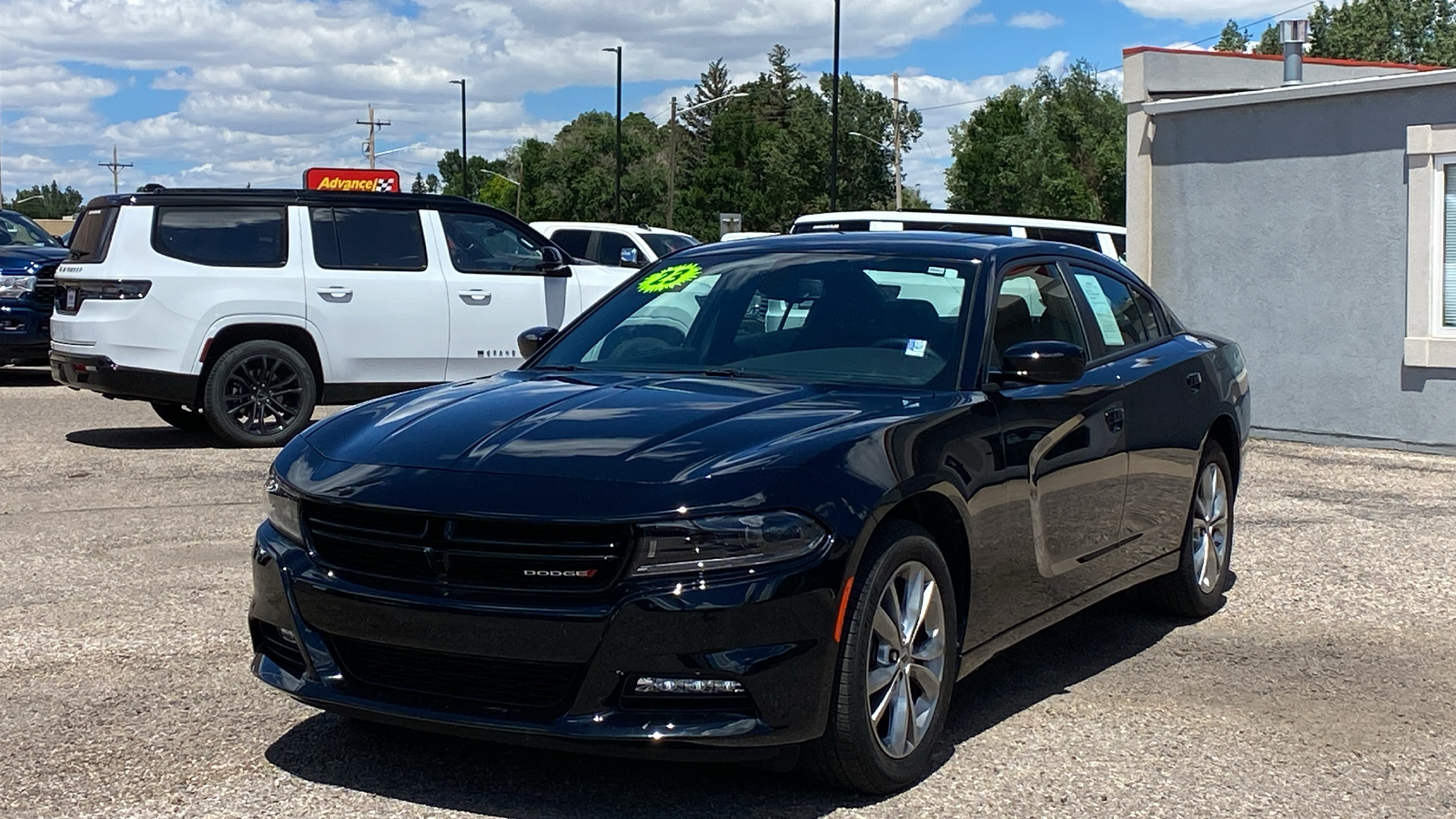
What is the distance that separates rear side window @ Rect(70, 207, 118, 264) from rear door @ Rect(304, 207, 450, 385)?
1420 millimetres

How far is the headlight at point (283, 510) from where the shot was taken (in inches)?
177

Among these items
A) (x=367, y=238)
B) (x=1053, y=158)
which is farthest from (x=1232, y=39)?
(x=367, y=238)

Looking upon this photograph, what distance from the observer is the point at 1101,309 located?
20.9ft

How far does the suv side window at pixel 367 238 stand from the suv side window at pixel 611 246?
8.90m

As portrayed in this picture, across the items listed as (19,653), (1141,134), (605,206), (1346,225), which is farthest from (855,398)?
(605,206)

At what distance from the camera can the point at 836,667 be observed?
4195 millimetres

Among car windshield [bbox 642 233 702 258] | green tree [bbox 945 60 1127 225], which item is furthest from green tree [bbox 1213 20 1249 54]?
car windshield [bbox 642 233 702 258]

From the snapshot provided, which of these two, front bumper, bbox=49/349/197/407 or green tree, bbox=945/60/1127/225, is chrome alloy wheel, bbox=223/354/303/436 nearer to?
front bumper, bbox=49/349/197/407

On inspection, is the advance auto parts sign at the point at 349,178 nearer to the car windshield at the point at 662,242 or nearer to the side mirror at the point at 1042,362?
the car windshield at the point at 662,242

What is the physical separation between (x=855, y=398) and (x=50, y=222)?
116136 mm

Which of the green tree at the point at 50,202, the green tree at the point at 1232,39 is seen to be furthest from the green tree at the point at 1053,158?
the green tree at the point at 50,202

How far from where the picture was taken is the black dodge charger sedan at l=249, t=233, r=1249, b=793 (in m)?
4.03

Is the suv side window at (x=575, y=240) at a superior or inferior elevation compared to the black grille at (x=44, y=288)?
superior

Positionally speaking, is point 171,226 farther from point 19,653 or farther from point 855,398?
point 855,398
